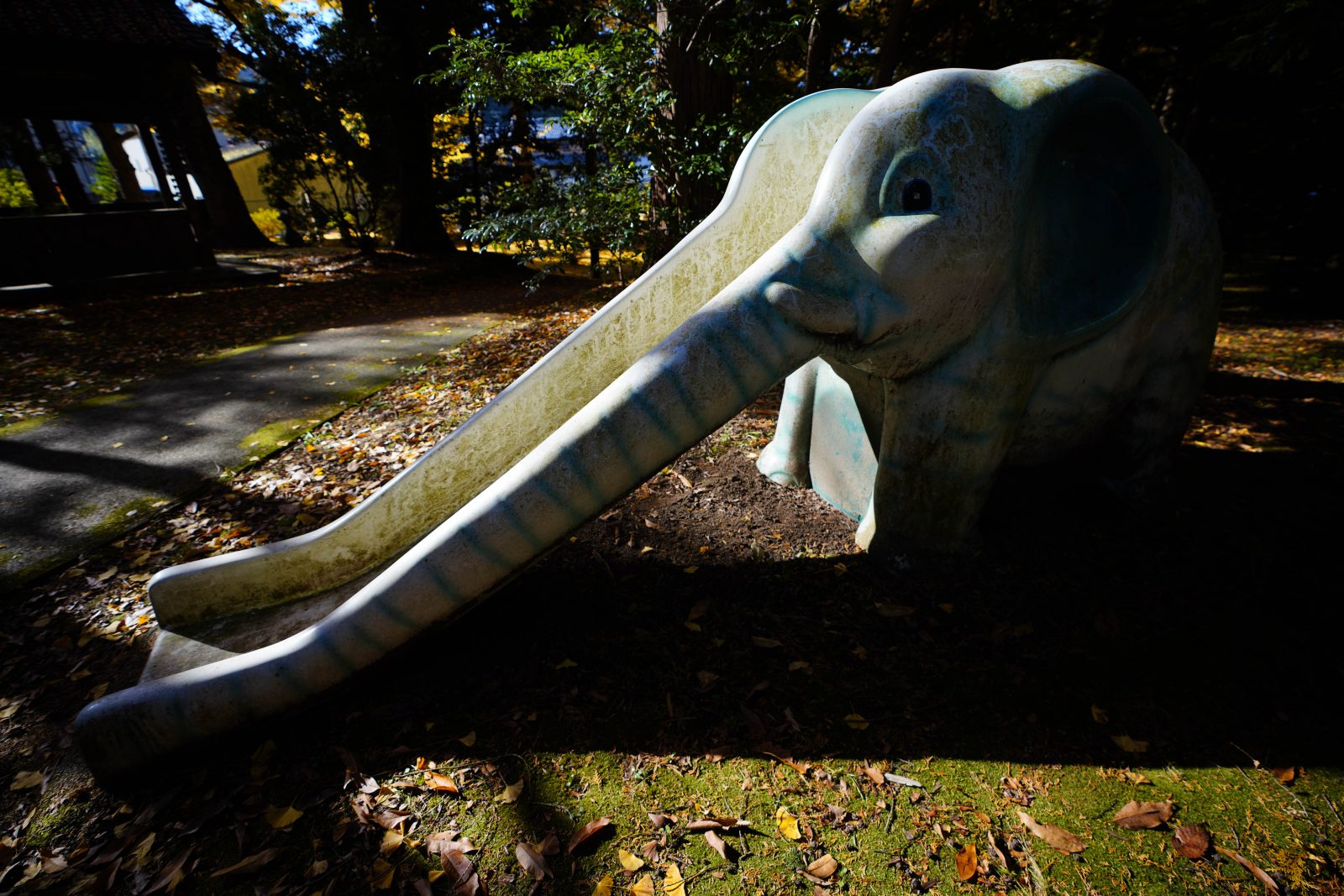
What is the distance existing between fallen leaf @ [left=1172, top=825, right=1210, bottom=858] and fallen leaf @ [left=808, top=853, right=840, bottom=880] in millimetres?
876

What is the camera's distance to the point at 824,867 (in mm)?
1557

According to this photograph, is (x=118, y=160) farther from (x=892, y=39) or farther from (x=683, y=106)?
(x=892, y=39)

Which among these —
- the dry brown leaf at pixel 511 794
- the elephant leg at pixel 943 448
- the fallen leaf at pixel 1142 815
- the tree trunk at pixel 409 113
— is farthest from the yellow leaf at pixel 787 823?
the tree trunk at pixel 409 113

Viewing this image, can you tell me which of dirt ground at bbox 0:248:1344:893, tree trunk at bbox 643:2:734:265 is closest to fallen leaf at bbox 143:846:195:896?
dirt ground at bbox 0:248:1344:893

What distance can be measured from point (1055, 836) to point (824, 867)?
0.62 m

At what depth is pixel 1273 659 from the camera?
212 cm

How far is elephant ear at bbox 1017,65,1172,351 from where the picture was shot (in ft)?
6.56

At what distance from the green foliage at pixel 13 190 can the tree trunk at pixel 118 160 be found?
1.30 meters

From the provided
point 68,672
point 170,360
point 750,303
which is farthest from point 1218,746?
point 170,360

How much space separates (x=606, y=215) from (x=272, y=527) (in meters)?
4.18

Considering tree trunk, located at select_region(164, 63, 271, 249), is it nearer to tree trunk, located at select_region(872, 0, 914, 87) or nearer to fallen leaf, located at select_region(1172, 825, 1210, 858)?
tree trunk, located at select_region(872, 0, 914, 87)

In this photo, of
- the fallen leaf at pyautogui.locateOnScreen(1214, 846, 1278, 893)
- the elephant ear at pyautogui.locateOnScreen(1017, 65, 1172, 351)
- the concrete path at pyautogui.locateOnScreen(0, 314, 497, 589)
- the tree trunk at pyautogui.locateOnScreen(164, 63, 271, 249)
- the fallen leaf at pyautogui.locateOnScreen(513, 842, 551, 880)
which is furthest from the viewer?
the tree trunk at pyautogui.locateOnScreen(164, 63, 271, 249)

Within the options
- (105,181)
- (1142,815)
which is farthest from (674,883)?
(105,181)

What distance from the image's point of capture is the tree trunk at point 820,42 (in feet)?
16.1
